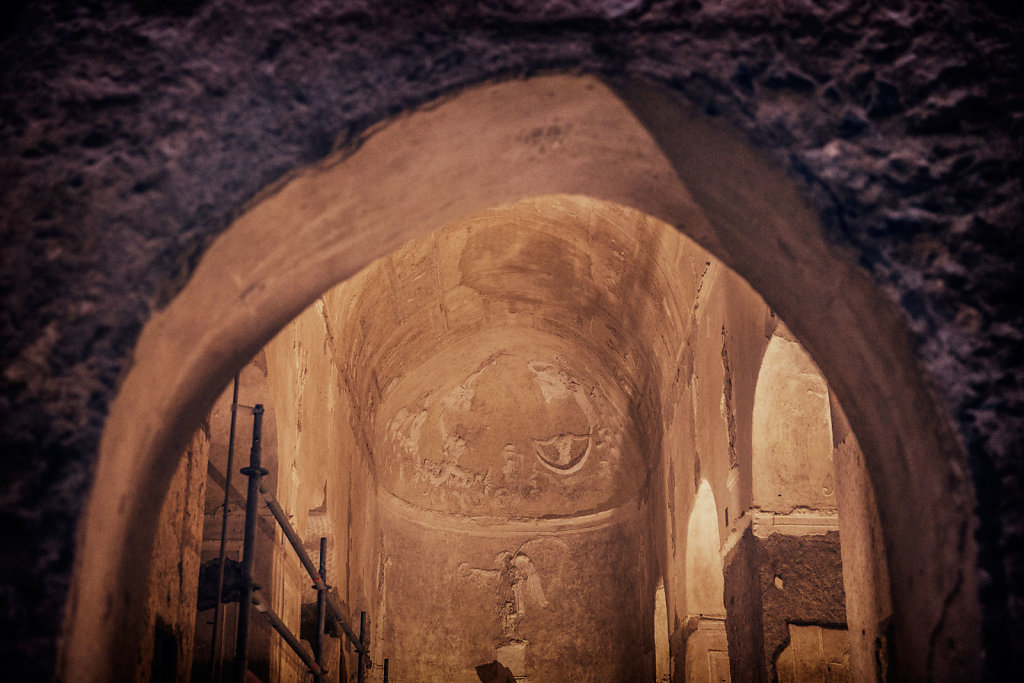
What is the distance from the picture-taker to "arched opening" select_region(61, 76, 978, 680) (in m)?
1.62


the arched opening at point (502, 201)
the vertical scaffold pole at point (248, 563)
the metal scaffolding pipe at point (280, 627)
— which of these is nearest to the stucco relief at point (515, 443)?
the metal scaffolding pipe at point (280, 627)

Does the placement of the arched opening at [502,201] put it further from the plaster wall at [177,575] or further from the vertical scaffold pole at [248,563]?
the vertical scaffold pole at [248,563]

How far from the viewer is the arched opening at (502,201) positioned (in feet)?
5.32

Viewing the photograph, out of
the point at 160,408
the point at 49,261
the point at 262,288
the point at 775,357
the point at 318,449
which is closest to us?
the point at 49,261

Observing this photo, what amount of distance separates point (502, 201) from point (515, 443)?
8.10 metres

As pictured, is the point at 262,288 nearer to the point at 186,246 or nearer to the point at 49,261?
the point at 186,246

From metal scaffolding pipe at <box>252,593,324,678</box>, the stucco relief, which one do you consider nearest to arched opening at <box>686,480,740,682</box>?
metal scaffolding pipe at <box>252,593,324,678</box>

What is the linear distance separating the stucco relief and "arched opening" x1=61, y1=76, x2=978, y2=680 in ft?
24.7

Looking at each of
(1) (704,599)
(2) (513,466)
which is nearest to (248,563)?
(1) (704,599)

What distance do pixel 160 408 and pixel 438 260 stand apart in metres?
5.65

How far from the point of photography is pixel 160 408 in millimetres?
1737

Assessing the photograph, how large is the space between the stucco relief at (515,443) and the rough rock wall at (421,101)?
7835 millimetres

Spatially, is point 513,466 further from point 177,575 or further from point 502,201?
point 502,201

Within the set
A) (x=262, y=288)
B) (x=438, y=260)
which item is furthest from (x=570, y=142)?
(x=438, y=260)
